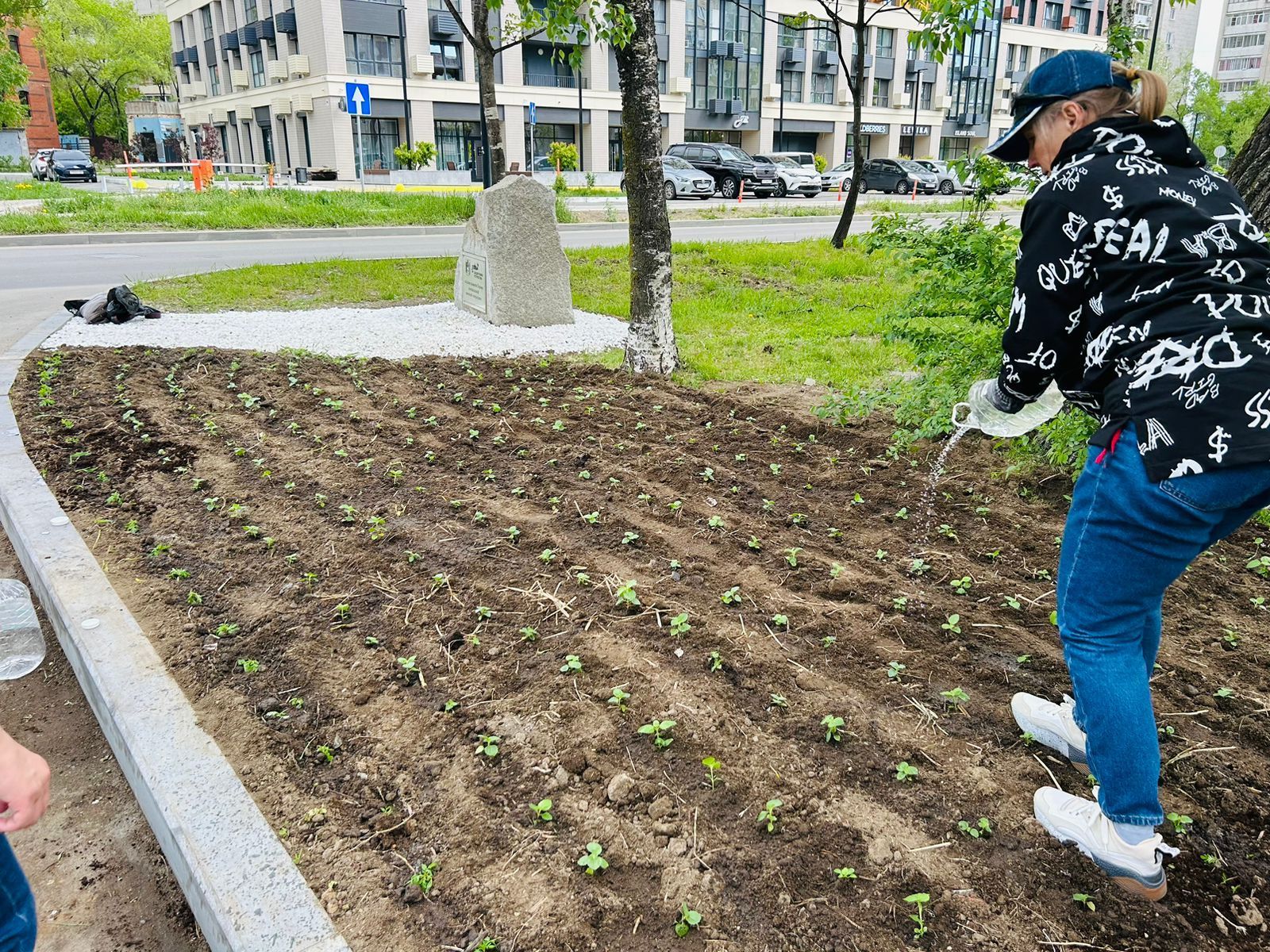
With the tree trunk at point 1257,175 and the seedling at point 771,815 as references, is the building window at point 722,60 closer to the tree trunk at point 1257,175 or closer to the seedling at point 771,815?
the tree trunk at point 1257,175

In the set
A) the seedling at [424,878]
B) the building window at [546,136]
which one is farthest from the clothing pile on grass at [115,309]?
the building window at [546,136]

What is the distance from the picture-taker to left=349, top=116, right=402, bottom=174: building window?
43.7 meters

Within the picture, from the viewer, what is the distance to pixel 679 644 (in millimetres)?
3178

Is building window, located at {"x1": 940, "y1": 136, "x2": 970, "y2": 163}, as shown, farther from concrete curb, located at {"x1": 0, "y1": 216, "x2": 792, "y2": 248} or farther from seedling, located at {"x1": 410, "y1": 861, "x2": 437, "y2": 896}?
seedling, located at {"x1": 410, "y1": 861, "x2": 437, "y2": 896}

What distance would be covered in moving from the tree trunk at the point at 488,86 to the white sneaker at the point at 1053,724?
1238cm

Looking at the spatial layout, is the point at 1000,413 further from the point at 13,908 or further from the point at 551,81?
the point at 551,81

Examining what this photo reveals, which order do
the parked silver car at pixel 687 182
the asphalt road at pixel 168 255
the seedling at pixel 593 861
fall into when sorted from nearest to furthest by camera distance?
the seedling at pixel 593 861 < the asphalt road at pixel 168 255 < the parked silver car at pixel 687 182

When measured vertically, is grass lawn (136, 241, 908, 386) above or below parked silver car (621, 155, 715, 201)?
below

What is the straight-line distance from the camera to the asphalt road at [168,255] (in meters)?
11.0

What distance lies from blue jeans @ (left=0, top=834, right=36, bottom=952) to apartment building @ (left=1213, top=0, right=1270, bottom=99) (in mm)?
132341

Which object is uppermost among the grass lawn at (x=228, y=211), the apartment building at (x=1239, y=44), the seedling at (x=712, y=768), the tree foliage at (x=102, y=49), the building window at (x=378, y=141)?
the apartment building at (x=1239, y=44)

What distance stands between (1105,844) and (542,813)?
140cm

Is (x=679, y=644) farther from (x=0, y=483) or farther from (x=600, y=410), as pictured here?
(x=0, y=483)

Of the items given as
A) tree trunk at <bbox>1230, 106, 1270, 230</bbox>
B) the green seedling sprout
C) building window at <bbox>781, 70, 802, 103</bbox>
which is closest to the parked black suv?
building window at <bbox>781, 70, 802, 103</bbox>
